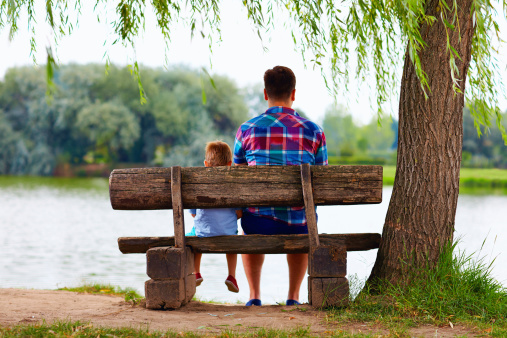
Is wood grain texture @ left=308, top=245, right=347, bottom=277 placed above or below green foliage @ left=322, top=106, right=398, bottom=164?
below

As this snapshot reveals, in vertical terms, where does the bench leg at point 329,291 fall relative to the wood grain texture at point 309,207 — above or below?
below

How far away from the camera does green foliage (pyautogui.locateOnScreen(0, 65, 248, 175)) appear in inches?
1399

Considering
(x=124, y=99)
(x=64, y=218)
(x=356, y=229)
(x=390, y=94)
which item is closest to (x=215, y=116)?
(x=124, y=99)

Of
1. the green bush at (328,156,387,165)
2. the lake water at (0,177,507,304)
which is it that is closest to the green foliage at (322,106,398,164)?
the green bush at (328,156,387,165)

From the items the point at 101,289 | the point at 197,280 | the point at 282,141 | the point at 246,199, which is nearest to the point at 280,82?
the point at 282,141

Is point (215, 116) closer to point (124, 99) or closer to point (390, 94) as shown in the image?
point (124, 99)

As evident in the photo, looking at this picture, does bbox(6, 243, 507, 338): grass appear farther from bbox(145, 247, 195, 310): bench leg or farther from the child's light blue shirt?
the child's light blue shirt

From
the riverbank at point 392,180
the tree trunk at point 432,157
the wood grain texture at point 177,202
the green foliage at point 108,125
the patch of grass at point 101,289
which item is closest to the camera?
the wood grain texture at point 177,202

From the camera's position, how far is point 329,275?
4.35 metres

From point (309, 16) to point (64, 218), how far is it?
16233 millimetres

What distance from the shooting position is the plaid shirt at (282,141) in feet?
15.3

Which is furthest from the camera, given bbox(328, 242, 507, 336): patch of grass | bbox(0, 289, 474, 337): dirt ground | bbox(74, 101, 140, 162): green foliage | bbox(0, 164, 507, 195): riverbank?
bbox(74, 101, 140, 162): green foliage

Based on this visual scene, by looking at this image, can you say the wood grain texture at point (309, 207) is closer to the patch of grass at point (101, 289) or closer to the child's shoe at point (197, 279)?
the child's shoe at point (197, 279)

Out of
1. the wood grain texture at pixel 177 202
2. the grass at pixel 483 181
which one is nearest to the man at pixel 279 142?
the wood grain texture at pixel 177 202
